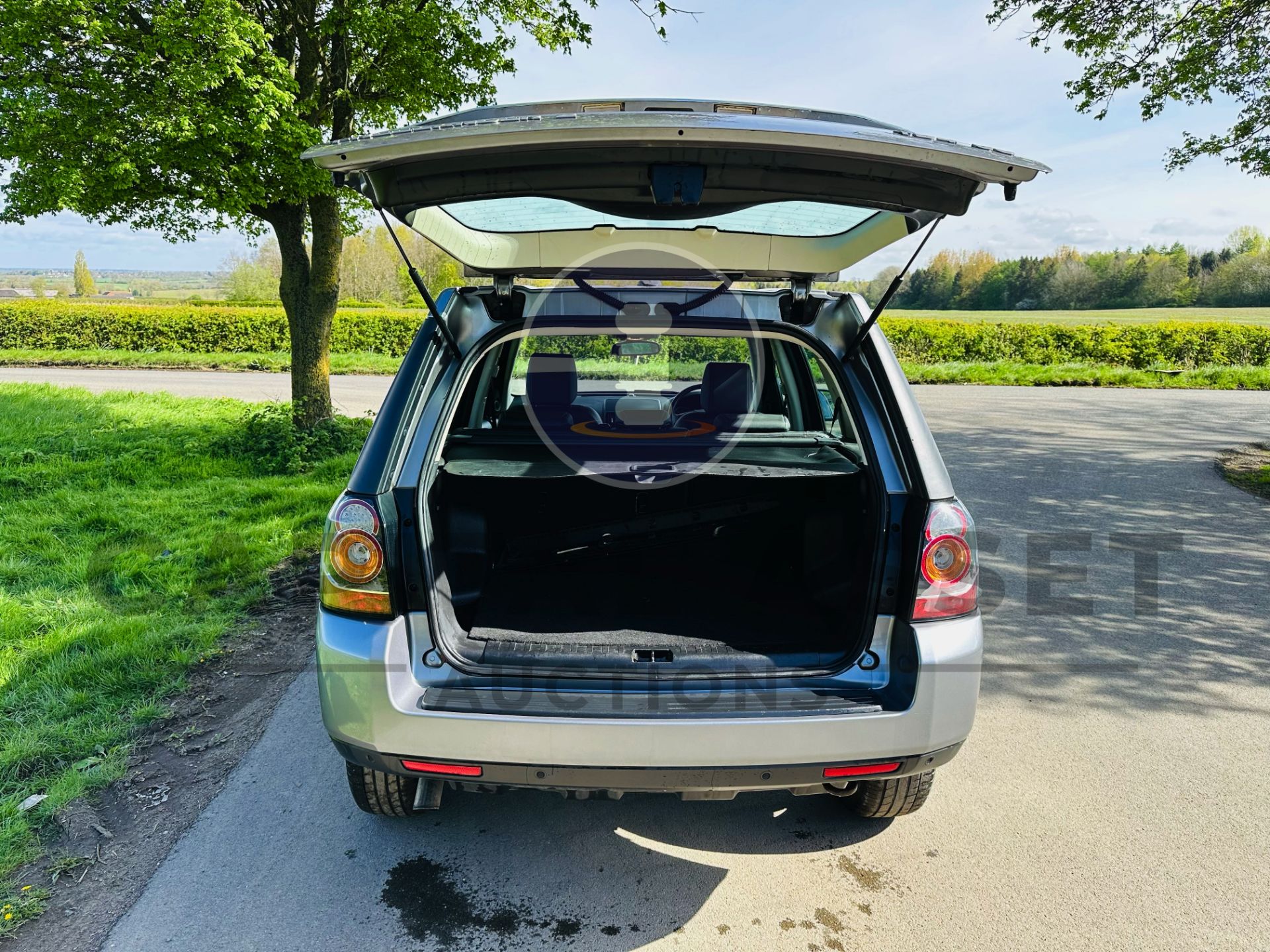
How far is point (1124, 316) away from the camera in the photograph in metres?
35.1

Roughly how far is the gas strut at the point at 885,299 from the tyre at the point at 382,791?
77.4 inches

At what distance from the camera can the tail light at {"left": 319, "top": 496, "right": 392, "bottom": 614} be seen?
223cm

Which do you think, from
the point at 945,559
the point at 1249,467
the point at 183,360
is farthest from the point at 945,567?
the point at 183,360

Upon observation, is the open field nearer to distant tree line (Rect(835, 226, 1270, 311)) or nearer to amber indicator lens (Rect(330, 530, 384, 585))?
distant tree line (Rect(835, 226, 1270, 311))

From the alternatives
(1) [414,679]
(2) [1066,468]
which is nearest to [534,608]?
(1) [414,679]

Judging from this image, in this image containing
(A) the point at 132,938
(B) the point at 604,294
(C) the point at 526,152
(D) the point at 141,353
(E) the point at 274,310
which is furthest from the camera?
(E) the point at 274,310

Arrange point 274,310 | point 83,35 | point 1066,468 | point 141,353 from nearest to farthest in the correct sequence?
point 83,35 < point 1066,468 < point 141,353 < point 274,310

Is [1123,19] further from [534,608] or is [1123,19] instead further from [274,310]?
[274,310]

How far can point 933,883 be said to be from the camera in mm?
2439

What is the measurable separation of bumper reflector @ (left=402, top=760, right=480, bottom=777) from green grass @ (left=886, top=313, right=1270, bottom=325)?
84.1 feet

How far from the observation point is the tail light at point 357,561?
223 centimetres

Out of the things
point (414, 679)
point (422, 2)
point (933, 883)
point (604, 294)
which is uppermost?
point (422, 2)

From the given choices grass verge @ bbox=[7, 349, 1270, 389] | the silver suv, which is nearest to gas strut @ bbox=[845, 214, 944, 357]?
the silver suv

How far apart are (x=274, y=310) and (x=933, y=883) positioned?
26.4 meters
